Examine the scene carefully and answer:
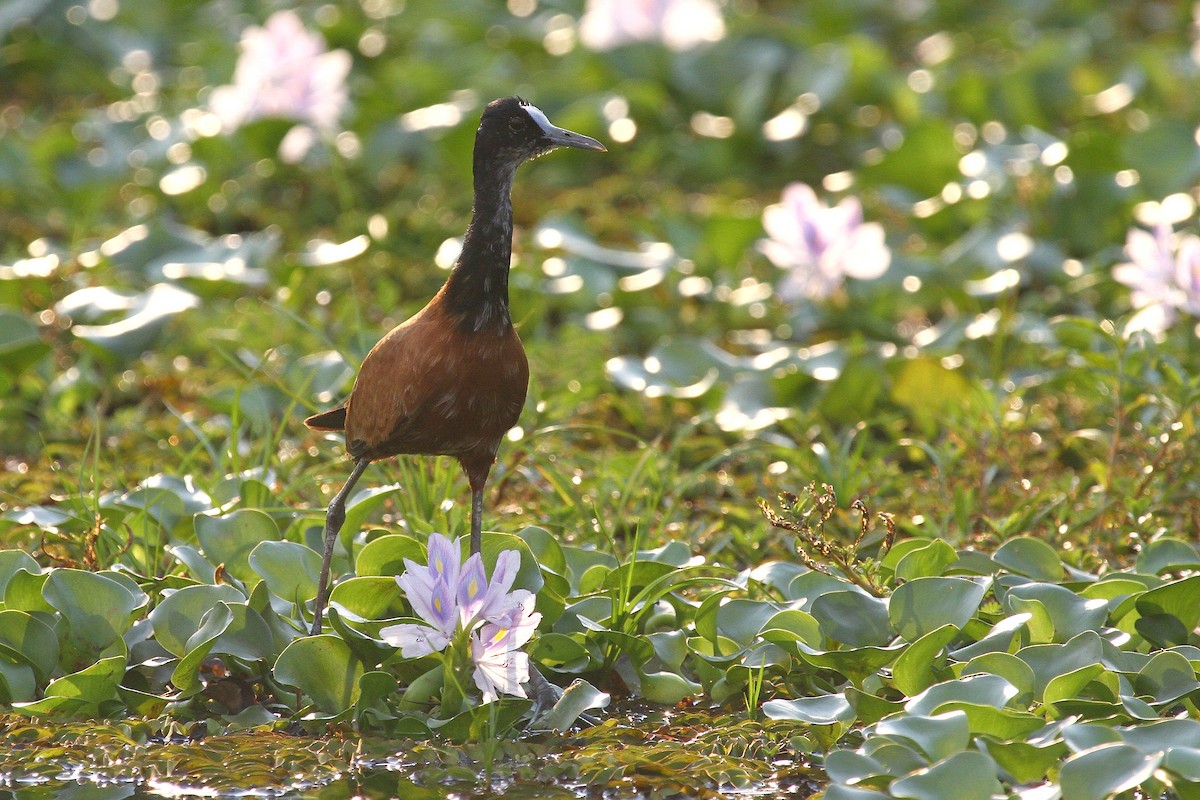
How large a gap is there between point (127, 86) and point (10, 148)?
1335 mm

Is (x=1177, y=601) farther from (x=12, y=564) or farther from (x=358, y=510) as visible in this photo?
(x=12, y=564)

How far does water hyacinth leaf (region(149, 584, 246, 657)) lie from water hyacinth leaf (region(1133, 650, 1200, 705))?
176cm

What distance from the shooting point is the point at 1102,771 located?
2.32 meters

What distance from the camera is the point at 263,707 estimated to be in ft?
9.51

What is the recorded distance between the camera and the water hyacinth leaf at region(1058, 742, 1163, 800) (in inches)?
90.9

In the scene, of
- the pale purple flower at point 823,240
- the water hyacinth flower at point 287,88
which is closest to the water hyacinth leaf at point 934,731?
the pale purple flower at point 823,240

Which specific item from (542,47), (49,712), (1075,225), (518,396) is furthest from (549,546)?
(542,47)

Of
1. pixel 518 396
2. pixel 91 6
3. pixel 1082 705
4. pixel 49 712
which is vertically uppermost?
pixel 91 6

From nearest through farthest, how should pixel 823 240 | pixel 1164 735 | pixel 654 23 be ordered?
pixel 1164 735, pixel 823 240, pixel 654 23

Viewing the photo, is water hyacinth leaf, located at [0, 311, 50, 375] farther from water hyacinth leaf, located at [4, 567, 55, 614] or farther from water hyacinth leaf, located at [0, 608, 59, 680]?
water hyacinth leaf, located at [0, 608, 59, 680]

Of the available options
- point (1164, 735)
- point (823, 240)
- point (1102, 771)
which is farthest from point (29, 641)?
point (823, 240)

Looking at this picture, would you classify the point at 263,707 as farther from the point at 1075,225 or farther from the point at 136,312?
the point at 1075,225

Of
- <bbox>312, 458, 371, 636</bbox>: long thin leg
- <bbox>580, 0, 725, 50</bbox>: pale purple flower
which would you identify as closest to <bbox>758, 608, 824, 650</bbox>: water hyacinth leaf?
<bbox>312, 458, 371, 636</bbox>: long thin leg

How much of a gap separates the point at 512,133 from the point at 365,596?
0.94 meters
